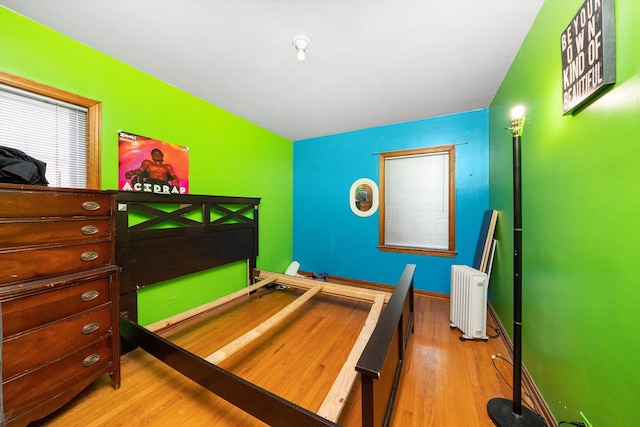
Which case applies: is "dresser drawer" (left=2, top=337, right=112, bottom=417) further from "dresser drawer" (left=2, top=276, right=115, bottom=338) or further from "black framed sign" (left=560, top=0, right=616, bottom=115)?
"black framed sign" (left=560, top=0, right=616, bottom=115)

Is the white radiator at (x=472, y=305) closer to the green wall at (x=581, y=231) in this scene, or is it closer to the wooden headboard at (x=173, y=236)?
the green wall at (x=581, y=231)

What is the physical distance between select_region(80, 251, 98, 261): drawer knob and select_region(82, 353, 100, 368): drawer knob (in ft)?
A: 1.95

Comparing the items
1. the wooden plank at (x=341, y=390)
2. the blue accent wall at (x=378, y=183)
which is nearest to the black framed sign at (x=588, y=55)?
the wooden plank at (x=341, y=390)

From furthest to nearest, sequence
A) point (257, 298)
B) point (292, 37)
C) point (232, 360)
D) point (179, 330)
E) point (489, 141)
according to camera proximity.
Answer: point (257, 298) < point (489, 141) < point (179, 330) < point (232, 360) < point (292, 37)

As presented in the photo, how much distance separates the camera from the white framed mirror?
3594 mm

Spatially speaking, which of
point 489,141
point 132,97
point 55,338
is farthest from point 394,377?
point 132,97

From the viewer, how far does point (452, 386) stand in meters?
1.56

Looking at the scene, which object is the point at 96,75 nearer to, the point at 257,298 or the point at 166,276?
the point at 166,276

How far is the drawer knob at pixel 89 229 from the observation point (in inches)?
51.6

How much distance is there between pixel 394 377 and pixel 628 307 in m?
1.19

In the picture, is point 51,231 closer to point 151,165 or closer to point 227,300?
point 151,165

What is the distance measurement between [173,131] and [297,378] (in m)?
2.66

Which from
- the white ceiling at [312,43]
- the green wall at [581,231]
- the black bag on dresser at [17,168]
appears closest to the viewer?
the green wall at [581,231]

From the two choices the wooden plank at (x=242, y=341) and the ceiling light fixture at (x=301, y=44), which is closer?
the wooden plank at (x=242, y=341)
